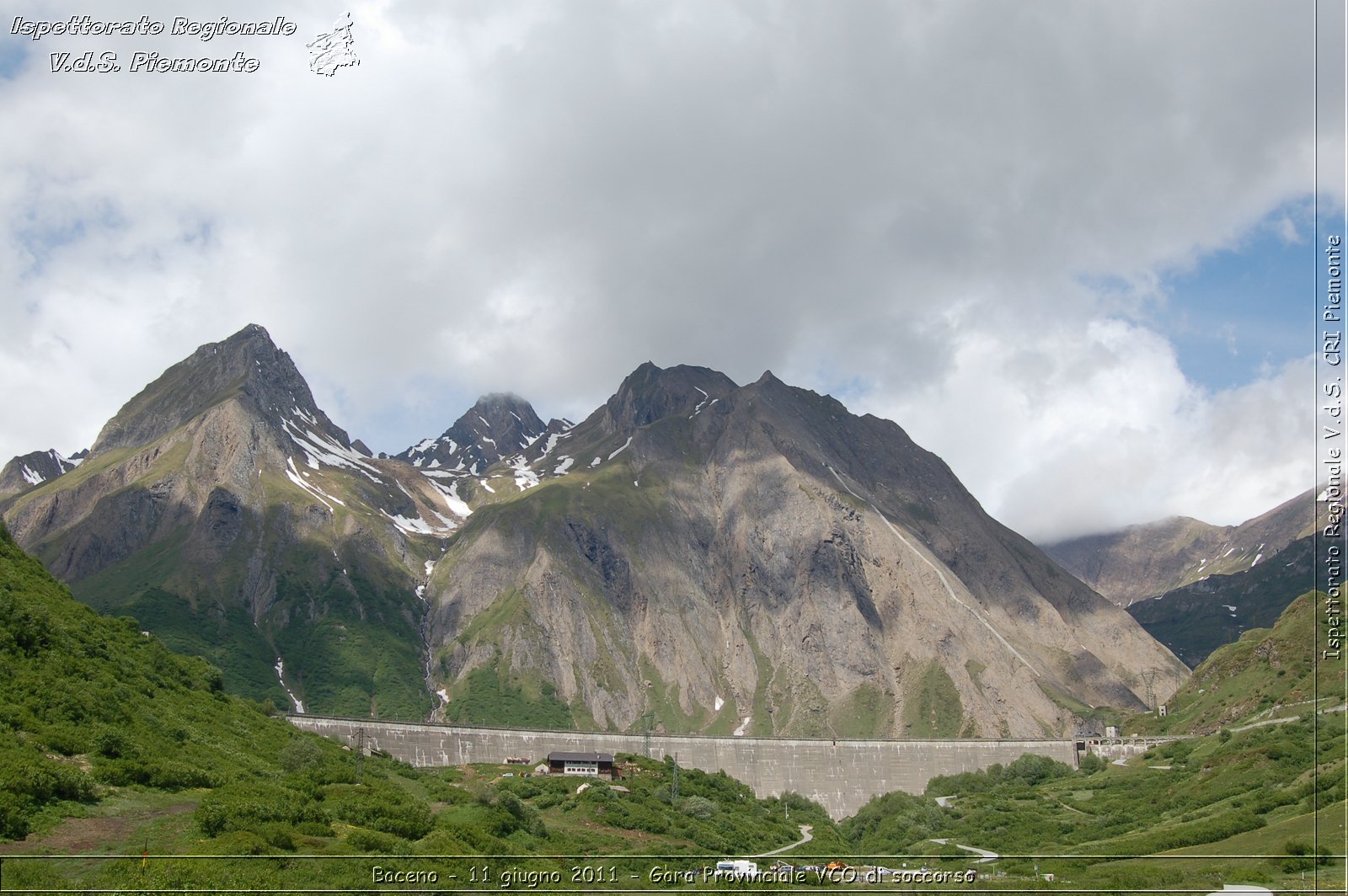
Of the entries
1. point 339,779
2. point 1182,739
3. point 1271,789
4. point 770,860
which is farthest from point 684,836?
point 1182,739

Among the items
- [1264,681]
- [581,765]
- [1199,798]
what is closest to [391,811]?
[581,765]

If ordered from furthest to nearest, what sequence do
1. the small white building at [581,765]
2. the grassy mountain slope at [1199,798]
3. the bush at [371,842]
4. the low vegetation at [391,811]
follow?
the small white building at [581,765] < the grassy mountain slope at [1199,798] < the bush at [371,842] < the low vegetation at [391,811]

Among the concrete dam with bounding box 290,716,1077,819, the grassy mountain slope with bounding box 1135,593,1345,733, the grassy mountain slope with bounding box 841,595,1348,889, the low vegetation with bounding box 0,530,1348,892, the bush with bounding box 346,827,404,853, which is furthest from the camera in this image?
the concrete dam with bounding box 290,716,1077,819

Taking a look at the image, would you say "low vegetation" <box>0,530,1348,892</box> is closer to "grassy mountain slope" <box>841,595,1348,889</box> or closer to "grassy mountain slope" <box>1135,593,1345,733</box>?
"grassy mountain slope" <box>841,595,1348,889</box>

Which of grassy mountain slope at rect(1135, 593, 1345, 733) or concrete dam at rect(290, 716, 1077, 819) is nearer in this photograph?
grassy mountain slope at rect(1135, 593, 1345, 733)

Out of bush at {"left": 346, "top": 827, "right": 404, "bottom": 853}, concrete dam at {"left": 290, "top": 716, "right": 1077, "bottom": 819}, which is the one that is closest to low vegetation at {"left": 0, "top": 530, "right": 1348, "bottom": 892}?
bush at {"left": 346, "top": 827, "right": 404, "bottom": 853}

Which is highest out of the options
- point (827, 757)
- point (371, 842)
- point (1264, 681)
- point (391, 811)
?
point (1264, 681)

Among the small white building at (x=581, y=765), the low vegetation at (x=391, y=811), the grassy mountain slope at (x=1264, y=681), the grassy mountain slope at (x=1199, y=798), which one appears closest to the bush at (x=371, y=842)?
the low vegetation at (x=391, y=811)

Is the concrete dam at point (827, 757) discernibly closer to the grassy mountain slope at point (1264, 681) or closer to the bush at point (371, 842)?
the grassy mountain slope at point (1264, 681)

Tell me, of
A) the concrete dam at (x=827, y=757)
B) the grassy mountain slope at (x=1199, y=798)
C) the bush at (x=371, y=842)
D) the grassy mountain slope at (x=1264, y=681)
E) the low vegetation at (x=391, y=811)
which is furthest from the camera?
the concrete dam at (x=827, y=757)

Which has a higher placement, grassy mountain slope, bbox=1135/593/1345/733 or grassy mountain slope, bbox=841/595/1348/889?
grassy mountain slope, bbox=1135/593/1345/733

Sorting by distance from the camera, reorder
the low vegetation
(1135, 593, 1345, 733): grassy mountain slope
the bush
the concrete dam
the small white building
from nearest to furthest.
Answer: the low vegetation < the bush < (1135, 593, 1345, 733): grassy mountain slope < the small white building < the concrete dam

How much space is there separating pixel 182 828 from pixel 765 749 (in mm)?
153010

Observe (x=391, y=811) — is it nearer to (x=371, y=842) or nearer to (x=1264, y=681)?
(x=371, y=842)
